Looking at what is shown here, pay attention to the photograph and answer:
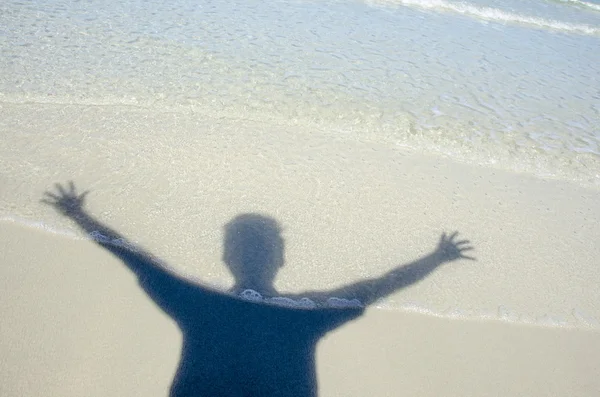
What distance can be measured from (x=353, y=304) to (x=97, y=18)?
807cm

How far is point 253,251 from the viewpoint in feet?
11.7

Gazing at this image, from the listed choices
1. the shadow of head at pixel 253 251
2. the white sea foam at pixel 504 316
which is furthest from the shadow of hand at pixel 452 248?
the shadow of head at pixel 253 251

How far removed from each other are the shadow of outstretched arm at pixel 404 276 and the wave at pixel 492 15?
1072 cm

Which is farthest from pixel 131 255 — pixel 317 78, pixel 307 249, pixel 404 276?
pixel 317 78

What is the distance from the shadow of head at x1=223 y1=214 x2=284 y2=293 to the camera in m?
3.34

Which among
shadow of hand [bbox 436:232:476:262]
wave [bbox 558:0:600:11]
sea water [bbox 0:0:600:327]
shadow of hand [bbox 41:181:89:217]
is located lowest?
shadow of hand [bbox 41:181:89:217]

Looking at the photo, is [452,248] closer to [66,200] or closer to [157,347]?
[157,347]

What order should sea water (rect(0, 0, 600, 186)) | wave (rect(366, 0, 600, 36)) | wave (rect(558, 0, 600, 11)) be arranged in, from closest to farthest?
sea water (rect(0, 0, 600, 186)) → wave (rect(366, 0, 600, 36)) → wave (rect(558, 0, 600, 11))

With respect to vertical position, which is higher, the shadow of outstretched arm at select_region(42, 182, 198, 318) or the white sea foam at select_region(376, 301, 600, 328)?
the white sea foam at select_region(376, 301, 600, 328)

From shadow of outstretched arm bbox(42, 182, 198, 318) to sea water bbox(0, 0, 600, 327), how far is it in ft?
0.98

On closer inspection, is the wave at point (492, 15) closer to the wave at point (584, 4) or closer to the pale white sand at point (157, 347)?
the wave at point (584, 4)

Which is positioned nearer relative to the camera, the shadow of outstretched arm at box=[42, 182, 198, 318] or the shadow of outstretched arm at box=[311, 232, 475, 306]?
the shadow of outstretched arm at box=[42, 182, 198, 318]

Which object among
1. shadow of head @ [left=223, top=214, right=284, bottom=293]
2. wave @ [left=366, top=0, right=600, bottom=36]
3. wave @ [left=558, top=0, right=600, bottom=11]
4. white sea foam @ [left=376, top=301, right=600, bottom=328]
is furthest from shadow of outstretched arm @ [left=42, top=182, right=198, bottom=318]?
wave @ [left=558, top=0, right=600, bottom=11]

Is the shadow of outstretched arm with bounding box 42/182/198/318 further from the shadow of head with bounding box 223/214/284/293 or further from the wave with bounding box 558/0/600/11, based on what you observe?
the wave with bounding box 558/0/600/11
